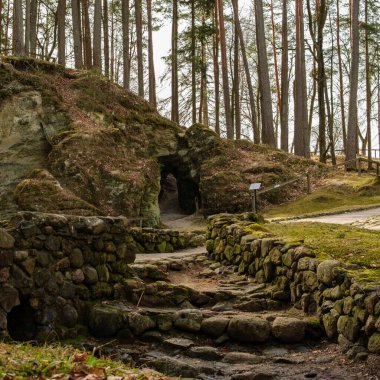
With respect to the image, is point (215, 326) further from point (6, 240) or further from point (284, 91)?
point (284, 91)

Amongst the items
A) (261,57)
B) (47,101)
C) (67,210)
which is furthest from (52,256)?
(261,57)

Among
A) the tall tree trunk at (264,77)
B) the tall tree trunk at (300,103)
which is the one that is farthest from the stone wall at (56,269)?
the tall tree trunk at (300,103)

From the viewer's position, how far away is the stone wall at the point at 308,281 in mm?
5190

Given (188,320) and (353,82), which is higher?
(353,82)

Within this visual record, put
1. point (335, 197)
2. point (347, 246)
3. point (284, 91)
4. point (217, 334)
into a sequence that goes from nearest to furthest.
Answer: point (217, 334) < point (347, 246) < point (335, 197) < point (284, 91)

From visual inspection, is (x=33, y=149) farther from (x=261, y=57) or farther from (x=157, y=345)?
(x=157, y=345)

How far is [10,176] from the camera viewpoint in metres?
16.9

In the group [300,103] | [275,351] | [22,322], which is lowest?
[275,351]

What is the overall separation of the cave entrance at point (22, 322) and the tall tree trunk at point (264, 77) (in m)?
19.1

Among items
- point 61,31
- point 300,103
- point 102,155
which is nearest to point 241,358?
point 102,155

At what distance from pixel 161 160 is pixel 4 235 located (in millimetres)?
15471

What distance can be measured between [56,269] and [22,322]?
73 centimetres

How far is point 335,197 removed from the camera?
1894 cm

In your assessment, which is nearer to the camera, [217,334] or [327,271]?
[327,271]
